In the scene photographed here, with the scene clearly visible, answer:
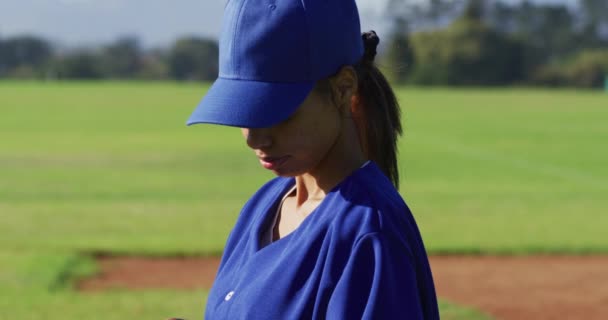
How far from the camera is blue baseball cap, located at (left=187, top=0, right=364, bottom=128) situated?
185 cm

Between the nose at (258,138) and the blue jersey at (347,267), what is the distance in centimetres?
15

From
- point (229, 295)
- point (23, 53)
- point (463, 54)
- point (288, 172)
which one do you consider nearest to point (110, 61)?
point (23, 53)

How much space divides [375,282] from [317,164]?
305 millimetres

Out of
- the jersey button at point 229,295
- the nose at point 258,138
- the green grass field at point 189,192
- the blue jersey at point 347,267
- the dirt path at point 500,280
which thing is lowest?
the green grass field at point 189,192

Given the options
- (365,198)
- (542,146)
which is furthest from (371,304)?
(542,146)

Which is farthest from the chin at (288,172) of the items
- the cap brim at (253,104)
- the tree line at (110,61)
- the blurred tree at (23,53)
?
the blurred tree at (23,53)

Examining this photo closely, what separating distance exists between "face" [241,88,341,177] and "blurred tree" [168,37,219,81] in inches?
2403

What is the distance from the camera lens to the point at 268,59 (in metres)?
1.88

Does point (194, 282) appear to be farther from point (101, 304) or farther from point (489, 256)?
point (489, 256)

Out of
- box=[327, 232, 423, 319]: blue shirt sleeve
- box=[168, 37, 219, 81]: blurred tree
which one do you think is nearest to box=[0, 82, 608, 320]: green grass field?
box=[327, 232, 423, 319]: blue shirt sleeve

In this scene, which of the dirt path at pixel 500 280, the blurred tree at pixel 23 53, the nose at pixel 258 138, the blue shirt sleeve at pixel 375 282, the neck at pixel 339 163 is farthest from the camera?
the blurred tree at pixel 23 53

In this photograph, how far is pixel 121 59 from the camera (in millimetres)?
68250

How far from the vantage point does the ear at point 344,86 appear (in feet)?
6.34

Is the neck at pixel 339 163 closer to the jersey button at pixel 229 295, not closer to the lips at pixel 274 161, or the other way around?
the lips at pixel 274 161
